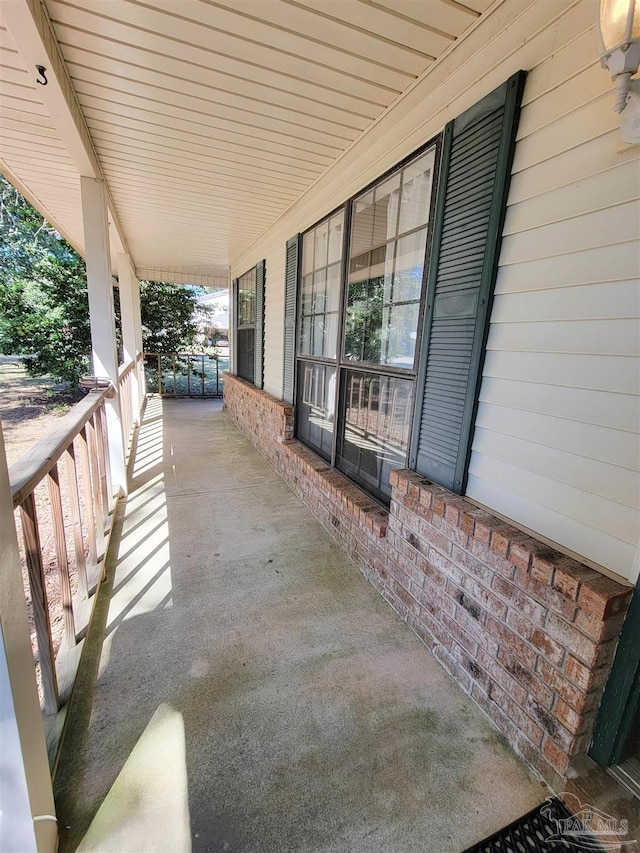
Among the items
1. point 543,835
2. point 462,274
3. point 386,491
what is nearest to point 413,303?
point 462,274

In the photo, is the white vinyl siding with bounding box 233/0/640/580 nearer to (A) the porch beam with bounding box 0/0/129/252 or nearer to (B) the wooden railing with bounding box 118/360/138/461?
(A) the porch beam with bounding box 0/0/129/252

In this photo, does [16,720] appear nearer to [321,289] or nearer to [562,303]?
[562,303]

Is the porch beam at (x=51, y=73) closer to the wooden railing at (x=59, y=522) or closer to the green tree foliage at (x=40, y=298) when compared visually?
the wooden railing at (x=59, y=522)

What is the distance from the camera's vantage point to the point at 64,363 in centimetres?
941

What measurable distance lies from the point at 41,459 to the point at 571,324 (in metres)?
1.90

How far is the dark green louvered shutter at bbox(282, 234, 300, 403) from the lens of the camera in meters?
3.73

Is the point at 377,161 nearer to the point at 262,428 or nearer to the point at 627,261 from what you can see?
the point at 627,261

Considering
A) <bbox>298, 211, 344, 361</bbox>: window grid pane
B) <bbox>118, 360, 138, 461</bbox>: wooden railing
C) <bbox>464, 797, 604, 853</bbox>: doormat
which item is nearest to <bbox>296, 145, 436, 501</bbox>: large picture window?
<bbox>298, 211, 344, 361</bbox>: window grid pane

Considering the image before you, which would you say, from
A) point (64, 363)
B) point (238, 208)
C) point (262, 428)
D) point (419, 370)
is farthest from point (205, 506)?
point (64, 363)

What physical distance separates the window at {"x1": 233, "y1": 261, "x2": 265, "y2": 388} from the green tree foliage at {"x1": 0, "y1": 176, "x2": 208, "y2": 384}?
505cm

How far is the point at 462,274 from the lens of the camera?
1.69 metres

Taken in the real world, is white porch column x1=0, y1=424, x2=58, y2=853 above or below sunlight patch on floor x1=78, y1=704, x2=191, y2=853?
above

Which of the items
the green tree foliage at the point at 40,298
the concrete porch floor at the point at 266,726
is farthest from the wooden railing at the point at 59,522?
the green tree foliage at the point at 40,298

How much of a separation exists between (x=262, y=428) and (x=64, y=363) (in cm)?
752
